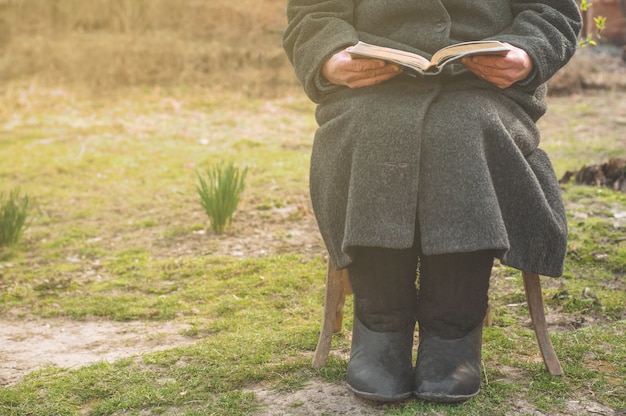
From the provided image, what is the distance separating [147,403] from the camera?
7.32 feet

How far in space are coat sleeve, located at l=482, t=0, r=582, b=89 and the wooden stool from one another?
61 centimetres

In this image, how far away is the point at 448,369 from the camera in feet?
6.81

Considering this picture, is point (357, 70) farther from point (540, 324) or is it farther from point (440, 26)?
point (540, 324)

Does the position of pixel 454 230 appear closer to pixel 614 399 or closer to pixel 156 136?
pixel 614 399

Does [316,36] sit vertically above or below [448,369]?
above

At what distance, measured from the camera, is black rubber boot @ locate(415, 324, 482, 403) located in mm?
2055

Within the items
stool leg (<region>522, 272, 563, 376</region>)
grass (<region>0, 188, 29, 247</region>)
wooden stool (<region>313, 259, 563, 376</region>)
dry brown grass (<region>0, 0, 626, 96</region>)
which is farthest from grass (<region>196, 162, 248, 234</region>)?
dry brown grass (<region>0, 0, 626, 96</region>)

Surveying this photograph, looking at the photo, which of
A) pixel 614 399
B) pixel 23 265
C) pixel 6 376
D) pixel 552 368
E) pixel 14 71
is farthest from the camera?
pixel 14 71

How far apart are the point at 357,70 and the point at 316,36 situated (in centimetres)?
24

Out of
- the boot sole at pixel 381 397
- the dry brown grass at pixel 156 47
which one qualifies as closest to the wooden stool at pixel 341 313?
the boot sole at pixel 381 397

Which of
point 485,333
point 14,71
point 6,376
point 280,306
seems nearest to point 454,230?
point 485,333

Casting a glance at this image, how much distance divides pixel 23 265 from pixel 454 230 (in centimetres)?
292

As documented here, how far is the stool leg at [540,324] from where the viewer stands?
7.49 feet

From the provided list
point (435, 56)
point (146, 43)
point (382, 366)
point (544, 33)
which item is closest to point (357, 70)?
point (435, 56)
